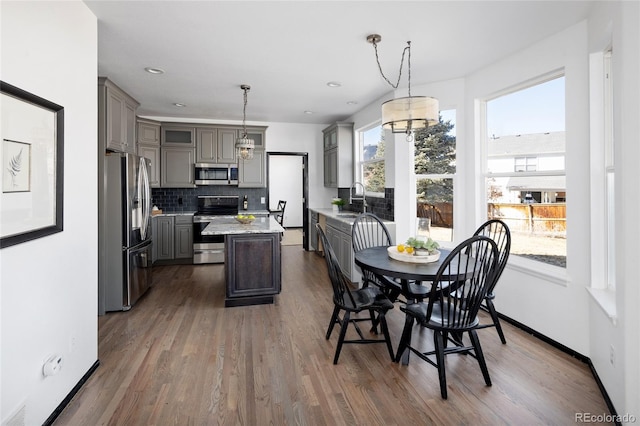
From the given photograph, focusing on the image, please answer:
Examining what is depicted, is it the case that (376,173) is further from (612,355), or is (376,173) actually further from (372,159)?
(612,355)

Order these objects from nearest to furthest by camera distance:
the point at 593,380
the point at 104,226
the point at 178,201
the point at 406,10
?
1. the point at 593,380
2. the point at 406,10
3. the point at 104,226
4. the point at 178,201

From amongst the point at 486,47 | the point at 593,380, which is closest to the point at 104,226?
the point at 486,47

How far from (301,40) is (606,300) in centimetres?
312

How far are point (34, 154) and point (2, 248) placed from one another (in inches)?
20.9

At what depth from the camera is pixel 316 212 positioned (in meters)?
6.79

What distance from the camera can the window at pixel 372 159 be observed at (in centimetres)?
542

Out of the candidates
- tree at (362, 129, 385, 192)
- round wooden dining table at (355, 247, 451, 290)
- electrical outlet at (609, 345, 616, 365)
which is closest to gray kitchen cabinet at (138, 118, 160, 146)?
tree at (362, 129, 385, 192)

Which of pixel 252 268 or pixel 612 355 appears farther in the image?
pixel 252 268

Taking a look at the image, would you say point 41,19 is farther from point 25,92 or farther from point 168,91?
point 168,91

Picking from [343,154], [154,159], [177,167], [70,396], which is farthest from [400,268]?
[154,159]

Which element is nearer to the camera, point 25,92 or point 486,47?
point 25,92

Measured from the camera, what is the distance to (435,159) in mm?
4465

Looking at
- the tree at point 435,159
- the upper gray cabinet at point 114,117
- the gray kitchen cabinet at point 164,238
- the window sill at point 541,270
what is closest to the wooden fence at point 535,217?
the window sill at point 541,270

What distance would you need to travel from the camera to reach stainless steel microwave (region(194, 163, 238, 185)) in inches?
253
